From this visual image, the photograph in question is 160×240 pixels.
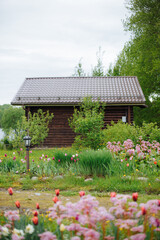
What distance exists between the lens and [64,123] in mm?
16328

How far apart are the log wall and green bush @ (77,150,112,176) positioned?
31.5 feet

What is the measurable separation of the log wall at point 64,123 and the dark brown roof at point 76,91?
691 millimetres

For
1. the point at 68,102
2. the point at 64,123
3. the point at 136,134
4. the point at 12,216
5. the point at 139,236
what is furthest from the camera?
the point at 64,123

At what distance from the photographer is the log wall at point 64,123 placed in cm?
1625

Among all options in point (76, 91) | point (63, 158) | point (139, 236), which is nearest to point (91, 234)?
point (139, 236)

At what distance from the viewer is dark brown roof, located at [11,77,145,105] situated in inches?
626

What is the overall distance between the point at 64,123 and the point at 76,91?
239 cm

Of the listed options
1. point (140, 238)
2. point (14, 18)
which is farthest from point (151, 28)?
point (140, 238)

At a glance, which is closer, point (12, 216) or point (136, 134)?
point (12, 216)

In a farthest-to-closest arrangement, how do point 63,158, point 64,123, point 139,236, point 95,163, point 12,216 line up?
point 64,123 < point 63,158 < point 95,163 < point 12,216 < point 139,236

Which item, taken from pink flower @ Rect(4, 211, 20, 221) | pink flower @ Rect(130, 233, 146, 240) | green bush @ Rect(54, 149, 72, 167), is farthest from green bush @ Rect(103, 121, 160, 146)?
pink flower @ Rect(130, 233, 146, 240)

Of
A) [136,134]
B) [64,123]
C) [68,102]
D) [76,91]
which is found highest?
[76,91]

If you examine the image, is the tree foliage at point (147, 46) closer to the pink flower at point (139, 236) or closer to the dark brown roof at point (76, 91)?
the dark brown roof at point (76, 91)

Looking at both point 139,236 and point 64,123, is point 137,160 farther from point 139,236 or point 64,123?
point 64,123
